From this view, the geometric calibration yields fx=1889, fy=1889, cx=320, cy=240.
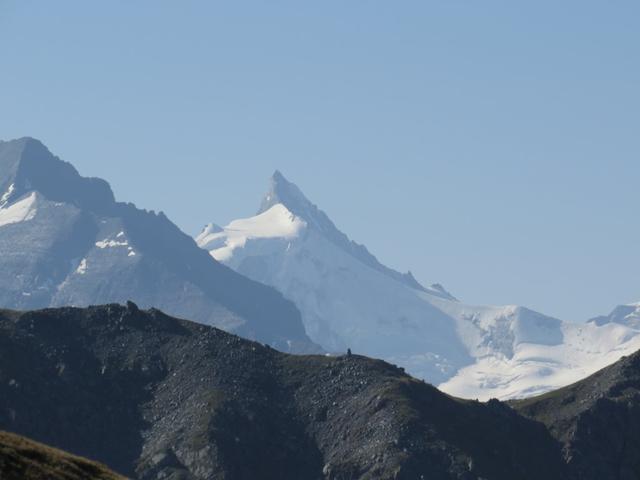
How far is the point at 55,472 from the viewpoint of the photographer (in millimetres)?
125125

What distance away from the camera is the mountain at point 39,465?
123 m

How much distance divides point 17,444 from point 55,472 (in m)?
4.70

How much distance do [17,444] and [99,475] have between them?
5980 mm

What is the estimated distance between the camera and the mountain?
403 feet

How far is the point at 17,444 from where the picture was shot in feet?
421

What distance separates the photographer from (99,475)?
424 ft

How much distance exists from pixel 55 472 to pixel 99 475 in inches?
195

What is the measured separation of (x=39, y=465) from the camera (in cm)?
12575
